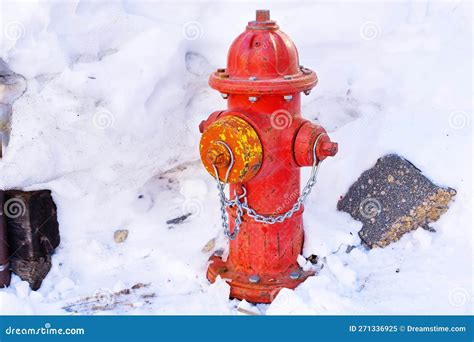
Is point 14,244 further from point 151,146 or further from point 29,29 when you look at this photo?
point 29,29

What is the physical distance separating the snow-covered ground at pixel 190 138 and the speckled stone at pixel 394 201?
51 mm

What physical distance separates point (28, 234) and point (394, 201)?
1.59 metres

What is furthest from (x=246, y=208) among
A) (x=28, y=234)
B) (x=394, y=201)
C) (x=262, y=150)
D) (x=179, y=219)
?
(x=28, y=234)

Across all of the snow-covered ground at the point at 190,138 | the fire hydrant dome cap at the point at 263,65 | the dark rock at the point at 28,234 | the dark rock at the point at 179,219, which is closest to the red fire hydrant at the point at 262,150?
the fire hydrant dome cap at the point at 263,65

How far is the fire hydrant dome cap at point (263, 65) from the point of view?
2.32 m

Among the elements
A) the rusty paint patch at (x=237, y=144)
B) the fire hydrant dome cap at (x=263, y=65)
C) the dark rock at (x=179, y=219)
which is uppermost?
the fire hydrant dome cap at (x=263, y=65)

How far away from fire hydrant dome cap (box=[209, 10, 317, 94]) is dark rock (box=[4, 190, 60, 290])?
3.16ft

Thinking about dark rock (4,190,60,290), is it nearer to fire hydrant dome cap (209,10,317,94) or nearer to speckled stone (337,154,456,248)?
fire hydrant dome cap (209,10,317,94)

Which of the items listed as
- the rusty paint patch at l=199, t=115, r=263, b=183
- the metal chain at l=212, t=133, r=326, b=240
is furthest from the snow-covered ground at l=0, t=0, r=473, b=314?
the rusty paint patch at l=199, t=115, r=263, b=183

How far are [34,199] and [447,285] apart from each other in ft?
5.70

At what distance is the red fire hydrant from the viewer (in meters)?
2.34

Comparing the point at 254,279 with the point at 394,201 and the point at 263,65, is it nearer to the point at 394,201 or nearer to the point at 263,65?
the point at 394,201

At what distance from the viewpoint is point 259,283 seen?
8.48 ft

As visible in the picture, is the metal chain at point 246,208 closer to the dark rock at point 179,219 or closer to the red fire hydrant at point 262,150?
the red fire hydrant at point 262,150
